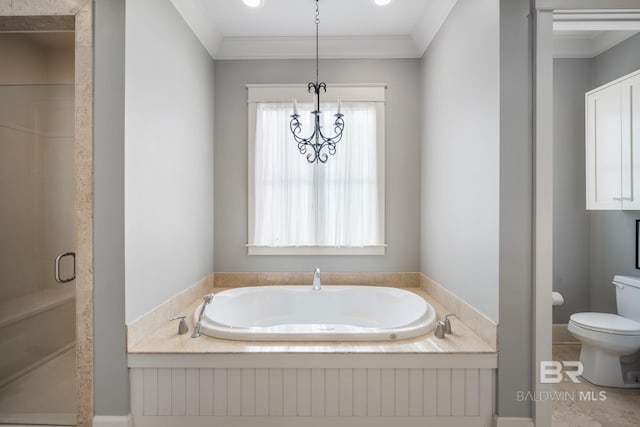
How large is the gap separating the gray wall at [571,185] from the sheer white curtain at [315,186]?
1.68 m

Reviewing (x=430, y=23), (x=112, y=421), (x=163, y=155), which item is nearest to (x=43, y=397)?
(x=112, y=421)

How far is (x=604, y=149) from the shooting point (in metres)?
2.70

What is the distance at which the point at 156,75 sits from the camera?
199cm

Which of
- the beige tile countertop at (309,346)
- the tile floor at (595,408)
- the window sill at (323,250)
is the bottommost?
the tile floor at (595,408)

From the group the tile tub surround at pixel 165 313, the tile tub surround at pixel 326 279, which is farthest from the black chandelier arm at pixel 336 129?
the tile tub surround at pixel 165 313

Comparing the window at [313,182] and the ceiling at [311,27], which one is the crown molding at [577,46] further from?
the window at [313,182]

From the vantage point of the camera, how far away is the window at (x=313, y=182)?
117 inches

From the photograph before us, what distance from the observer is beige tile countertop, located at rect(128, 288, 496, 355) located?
1.70 meters

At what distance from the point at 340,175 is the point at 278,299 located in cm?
118

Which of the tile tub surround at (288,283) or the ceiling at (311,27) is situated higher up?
the ceiling at (311,27)

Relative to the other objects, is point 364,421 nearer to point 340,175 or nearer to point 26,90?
point 340,175

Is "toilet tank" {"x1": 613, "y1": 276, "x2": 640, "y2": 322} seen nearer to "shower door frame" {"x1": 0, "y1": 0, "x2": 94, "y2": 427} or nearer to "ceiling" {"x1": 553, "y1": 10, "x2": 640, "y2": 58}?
"ceiling" {"x1": 553, "y1": 10, "x2": 640, "y2": 58}

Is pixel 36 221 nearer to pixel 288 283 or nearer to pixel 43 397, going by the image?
pixel 43 397

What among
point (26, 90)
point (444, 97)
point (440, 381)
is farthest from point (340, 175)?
point (26, 90)
